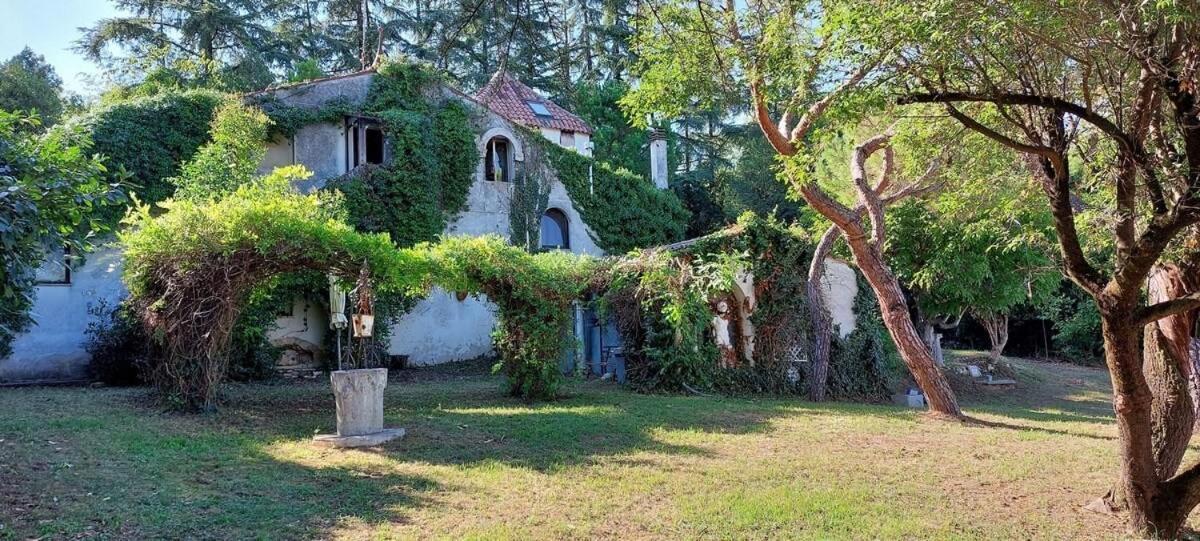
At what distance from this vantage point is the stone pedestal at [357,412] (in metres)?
8.62

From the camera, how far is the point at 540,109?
27094 mm

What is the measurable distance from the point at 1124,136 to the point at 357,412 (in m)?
7.84

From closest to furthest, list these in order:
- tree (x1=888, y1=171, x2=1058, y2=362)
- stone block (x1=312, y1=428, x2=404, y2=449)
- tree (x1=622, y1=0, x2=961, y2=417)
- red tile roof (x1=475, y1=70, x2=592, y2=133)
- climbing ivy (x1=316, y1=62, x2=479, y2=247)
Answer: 1. tree (x1=622, y1=0, x2=961, y2=417)
2. stone block (x1=312, y1=428, x2=404, y2=449)
3. tree (x1=888, y1=171, x2=1058, y2=362)
4. climbing ivy (x1=316, y1=62, x2=479, y2=247)
5. red tile roof (x1=475, y1=70, x2=592, y2=133)

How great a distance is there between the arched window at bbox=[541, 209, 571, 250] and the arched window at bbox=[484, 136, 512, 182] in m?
1.87

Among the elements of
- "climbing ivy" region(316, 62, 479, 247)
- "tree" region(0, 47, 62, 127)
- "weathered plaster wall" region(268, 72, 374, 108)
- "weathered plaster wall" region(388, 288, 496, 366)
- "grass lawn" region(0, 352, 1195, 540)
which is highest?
"tree" region(0, 47, 62, 127)

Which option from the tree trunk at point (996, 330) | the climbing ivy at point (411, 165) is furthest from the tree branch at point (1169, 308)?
the tree trunk at point (996, 330)

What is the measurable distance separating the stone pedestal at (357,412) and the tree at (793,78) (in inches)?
176

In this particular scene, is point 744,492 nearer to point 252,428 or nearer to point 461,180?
point 252,428

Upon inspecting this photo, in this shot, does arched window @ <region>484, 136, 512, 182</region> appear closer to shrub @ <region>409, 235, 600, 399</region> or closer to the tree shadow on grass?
the tree shadow on grass

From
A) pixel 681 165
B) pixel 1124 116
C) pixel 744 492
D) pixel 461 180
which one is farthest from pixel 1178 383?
pixel 681 165

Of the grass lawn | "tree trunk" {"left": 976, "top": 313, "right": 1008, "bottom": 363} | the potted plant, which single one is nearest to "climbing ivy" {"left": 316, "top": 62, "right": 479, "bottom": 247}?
the grass lawn

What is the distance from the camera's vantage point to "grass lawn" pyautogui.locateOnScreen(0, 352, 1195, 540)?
18.6ft

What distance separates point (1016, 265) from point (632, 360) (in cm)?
1086

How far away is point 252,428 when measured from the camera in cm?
953
